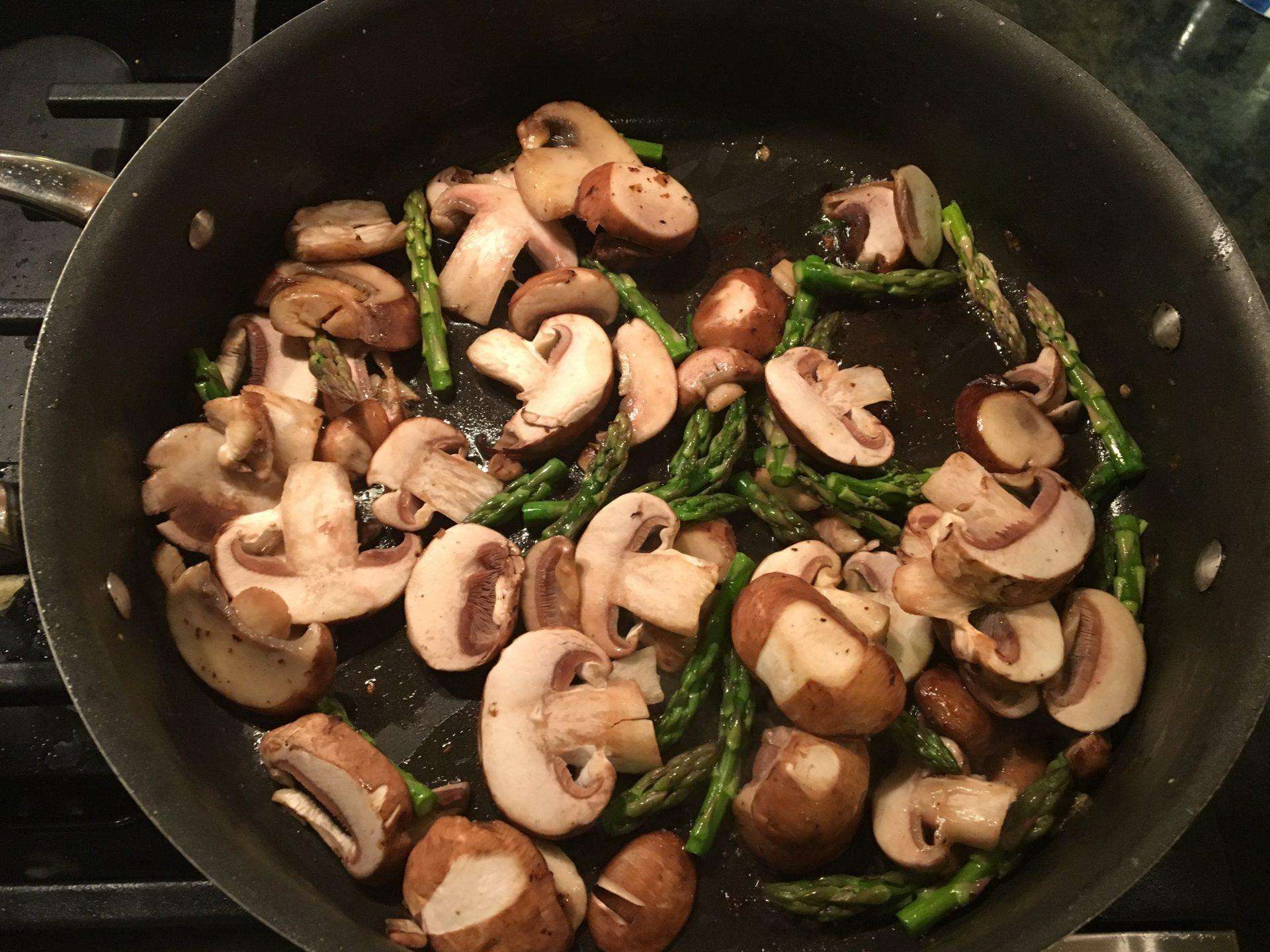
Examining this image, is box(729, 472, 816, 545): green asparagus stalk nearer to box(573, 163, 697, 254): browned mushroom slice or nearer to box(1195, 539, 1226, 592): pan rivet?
box(573, 163, 697, 254): browned mushroom slice

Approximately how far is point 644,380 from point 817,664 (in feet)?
3.95

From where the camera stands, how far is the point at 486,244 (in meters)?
3.26

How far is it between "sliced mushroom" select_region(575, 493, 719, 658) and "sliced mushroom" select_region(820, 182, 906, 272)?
133 cm

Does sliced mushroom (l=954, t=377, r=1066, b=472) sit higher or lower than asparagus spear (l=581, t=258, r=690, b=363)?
higher

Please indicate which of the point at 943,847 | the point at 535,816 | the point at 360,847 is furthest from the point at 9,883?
the point at 943,847

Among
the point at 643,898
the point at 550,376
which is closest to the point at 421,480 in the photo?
the point at 550,376

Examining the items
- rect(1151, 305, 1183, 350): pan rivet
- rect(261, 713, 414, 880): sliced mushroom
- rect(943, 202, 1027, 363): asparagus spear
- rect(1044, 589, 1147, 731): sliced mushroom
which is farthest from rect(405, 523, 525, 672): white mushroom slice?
rect(1151, 305, 1183, 350): pan rivet

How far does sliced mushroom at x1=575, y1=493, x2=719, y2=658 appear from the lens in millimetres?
2742

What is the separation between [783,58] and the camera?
3.38 meters

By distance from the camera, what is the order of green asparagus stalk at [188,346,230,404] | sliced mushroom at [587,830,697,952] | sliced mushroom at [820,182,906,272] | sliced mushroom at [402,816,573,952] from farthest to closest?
sliced mushroom at [820,182,906,272] → green asparagus stalk at [188,346,230,404] → sliced mushroom at [587,830,697,952] → sliced mushroom at [402,816,573,952]

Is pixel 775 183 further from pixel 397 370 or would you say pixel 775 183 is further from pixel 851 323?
pixel 397 370

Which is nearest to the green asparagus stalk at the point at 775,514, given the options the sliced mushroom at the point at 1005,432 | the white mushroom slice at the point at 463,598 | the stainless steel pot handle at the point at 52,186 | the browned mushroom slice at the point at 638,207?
the sliced mushroom at the point at 1005,432

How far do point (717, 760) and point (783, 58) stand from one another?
260 centimetres

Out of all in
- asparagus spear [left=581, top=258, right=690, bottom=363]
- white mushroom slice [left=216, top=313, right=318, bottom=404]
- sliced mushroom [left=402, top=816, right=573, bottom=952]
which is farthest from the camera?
asparagus spear [left=581, top=258, right=690, bottom=363]
